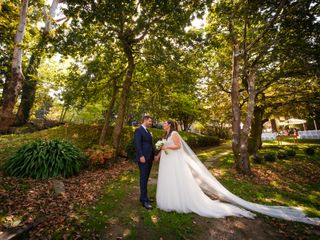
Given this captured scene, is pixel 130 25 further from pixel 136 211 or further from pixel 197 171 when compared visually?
pixel 136 211

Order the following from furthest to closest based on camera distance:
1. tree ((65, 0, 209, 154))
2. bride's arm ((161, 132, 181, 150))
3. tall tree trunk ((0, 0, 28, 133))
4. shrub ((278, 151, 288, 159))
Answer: shrub ((278, 151, 288, 159)) < tree ((65, 0, 209, 154)) < tall tree trunk ((0, 0, 28, 133)) < bride's arm ((161, 132, 181, 150))

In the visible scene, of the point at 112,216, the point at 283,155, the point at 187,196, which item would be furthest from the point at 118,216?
the point at 283,155

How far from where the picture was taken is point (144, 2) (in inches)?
367

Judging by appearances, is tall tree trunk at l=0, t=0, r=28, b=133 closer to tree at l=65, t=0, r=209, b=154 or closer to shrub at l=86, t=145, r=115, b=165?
tree at l=65, t=0, r=209, b=154

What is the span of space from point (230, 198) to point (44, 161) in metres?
6.84

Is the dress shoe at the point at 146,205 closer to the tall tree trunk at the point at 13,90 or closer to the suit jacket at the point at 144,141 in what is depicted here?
the suit jacket at the point at 144,141

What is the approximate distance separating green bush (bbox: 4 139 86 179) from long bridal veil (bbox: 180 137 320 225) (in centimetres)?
498

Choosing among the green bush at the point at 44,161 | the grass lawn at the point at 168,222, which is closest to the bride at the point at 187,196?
the grass lawn at the point at 168,222

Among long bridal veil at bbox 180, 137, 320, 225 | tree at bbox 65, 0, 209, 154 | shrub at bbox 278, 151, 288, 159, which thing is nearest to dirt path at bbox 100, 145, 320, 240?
long bridal veil at bbox 180, 137, 320, 225

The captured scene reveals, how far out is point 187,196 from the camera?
Result: 621 cm

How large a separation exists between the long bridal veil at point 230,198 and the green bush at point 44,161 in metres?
4.98

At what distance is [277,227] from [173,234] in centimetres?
286

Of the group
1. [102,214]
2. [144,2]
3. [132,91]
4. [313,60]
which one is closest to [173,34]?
[144,2]

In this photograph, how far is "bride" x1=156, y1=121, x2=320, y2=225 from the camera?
6055mm
